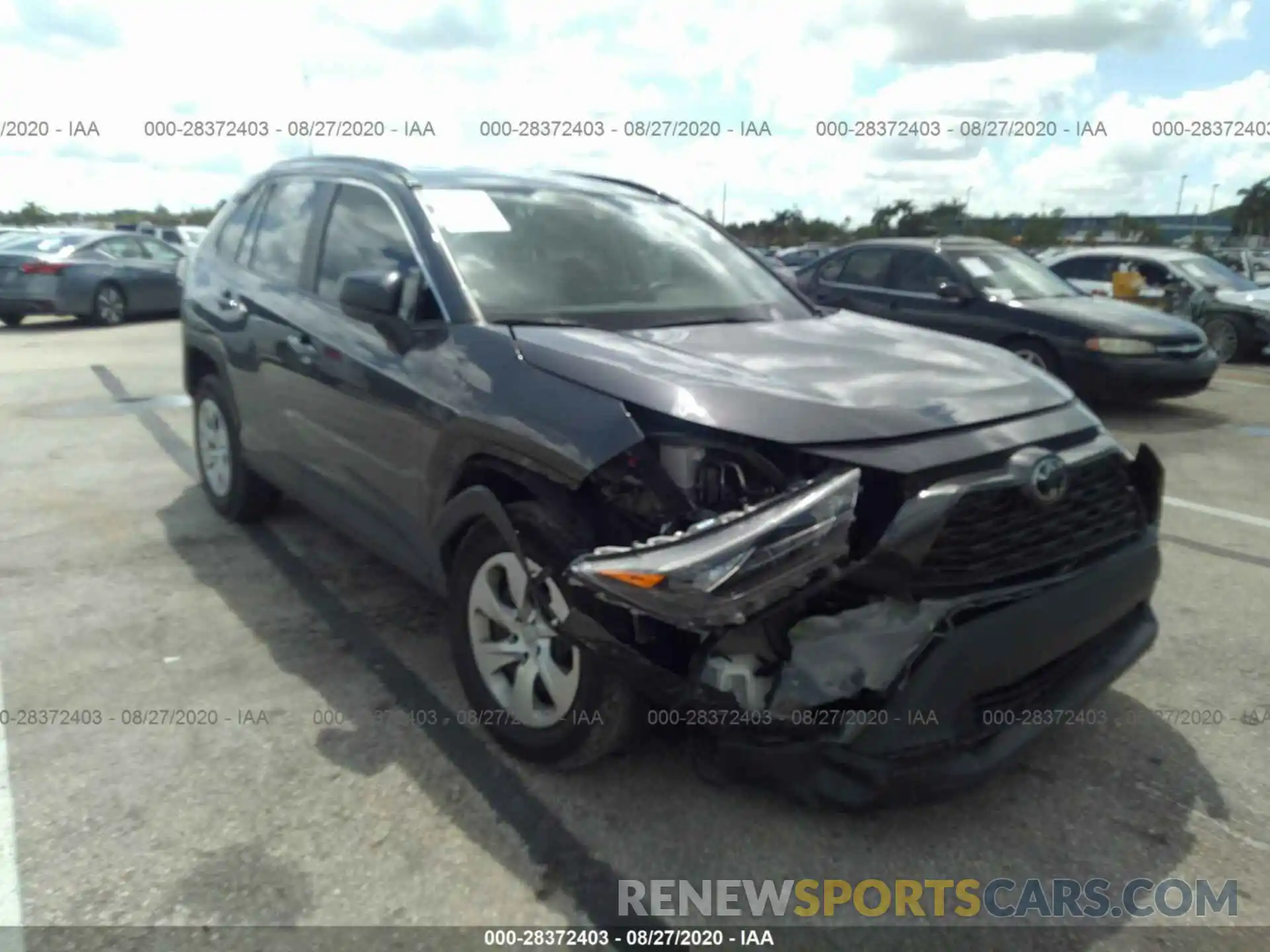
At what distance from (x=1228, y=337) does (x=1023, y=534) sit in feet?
41.3

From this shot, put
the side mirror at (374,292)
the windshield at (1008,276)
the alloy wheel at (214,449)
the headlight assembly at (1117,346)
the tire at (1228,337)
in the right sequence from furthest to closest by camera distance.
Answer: the tire at (1228,337) → the windshield at (1008,276) → the headlight assembly at (1117,346) → the alloy wheel at (214,449) → the side mirror at (374,292)

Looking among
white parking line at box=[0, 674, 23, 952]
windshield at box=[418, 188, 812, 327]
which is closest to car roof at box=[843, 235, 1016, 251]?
windshield at box=[418, 188, 812, 327]

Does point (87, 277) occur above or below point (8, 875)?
above

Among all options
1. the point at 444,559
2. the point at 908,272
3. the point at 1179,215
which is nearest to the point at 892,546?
the point at 444,559

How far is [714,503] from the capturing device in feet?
9.12

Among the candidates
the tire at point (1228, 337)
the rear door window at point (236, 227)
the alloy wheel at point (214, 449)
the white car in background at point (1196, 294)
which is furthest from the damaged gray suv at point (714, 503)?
the tire at point (1228, 337)

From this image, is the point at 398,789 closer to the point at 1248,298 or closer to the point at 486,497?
the point at 486,497

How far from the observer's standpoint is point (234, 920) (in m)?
2.56

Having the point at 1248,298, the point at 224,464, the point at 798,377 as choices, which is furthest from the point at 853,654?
the point at 1248,298

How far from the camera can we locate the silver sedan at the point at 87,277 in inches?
626

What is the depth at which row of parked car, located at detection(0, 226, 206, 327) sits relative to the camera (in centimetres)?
1591

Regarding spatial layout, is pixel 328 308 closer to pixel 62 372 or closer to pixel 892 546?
pixel 892 546

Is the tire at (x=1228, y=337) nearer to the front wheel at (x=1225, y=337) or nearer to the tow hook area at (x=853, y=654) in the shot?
the front wheel at (x=1225, y=337)

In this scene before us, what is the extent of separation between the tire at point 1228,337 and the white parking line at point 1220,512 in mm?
7996
